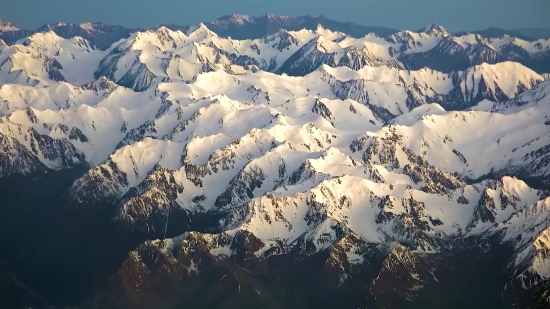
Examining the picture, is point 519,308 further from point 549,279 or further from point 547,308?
point 547,308

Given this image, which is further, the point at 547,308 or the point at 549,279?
the point at 549,279

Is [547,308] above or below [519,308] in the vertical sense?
above

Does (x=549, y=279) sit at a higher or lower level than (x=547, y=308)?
lower

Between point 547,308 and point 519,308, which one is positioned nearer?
point 547,308

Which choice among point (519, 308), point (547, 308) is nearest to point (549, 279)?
point (519, 308)
